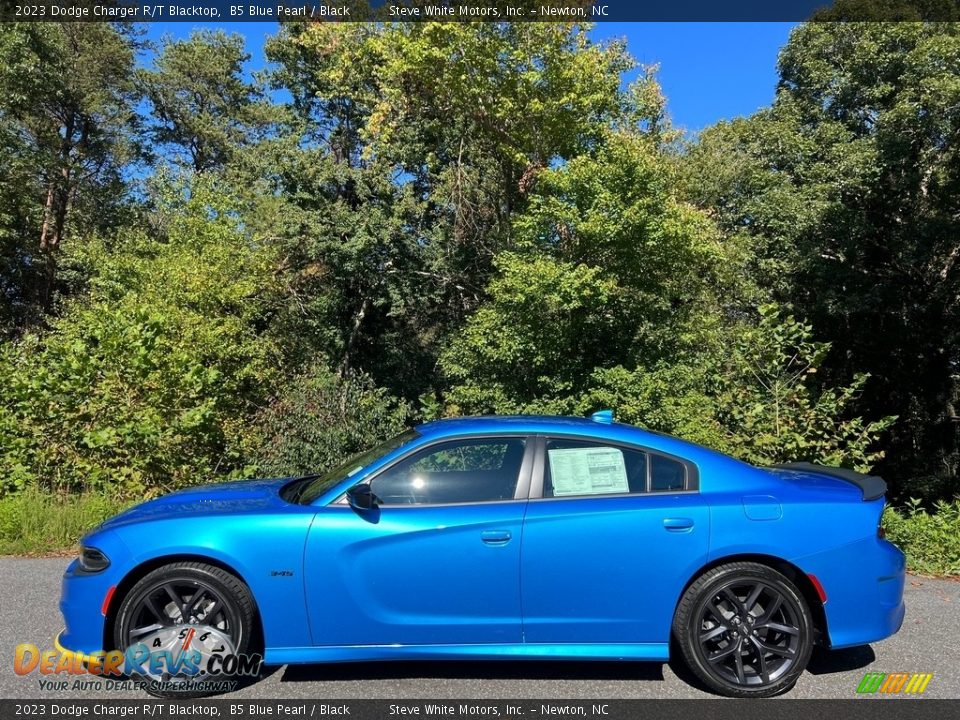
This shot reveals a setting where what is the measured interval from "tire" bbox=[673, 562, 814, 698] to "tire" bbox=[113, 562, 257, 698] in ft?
7.42

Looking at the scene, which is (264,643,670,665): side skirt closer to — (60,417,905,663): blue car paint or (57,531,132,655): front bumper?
(60,417,905,663): blue car paint

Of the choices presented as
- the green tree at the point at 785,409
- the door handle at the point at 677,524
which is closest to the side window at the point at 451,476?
the door handle at the point at 677,524

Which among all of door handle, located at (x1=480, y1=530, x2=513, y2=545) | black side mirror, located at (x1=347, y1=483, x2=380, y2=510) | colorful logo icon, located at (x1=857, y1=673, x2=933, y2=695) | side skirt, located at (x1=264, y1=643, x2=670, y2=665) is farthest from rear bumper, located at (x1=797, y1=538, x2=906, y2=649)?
black side mirror, located at (x1=347, y1=483, x2=380, y2=510)

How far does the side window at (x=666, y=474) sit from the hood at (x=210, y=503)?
6.78 ft

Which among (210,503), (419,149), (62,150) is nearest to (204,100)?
(62,150)

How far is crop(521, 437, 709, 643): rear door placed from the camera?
3.72m

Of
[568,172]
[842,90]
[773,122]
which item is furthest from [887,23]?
[568,172]

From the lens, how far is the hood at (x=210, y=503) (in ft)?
12.8

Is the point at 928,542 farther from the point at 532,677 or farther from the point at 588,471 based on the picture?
the point at 532,677

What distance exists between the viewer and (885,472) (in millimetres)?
19297

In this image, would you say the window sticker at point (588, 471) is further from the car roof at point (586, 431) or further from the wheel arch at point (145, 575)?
the wheel arch at point (145, 575)

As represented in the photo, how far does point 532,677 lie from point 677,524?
3.75 feet

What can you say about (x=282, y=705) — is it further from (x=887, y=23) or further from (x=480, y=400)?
(x=887, y=23)

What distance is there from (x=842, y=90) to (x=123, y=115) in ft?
77.0
